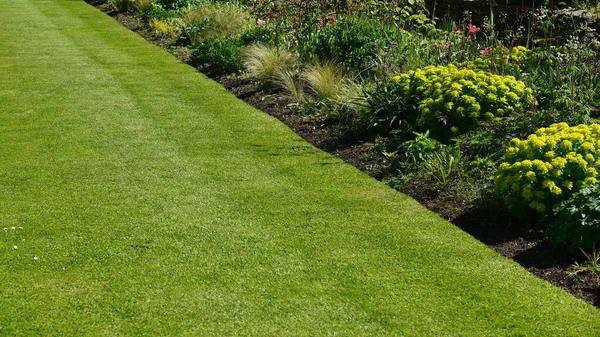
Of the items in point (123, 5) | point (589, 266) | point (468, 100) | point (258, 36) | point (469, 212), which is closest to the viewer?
point (589, 266)

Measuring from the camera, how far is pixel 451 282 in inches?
220

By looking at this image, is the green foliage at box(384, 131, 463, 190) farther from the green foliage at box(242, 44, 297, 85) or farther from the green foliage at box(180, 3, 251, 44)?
the green foliage at box(180, 3, 251, 44)

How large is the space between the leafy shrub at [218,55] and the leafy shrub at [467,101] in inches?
201

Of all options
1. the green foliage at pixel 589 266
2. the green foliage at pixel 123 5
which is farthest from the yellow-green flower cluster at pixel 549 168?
the green foliage at pixel 123 5

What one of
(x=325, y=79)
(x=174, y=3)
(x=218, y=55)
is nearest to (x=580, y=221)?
(x=325, y=79)

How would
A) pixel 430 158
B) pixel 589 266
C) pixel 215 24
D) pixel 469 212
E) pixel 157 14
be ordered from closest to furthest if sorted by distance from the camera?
pixel 589 266, pixel 469 212, pixel 430 158, pixel 215 24, pixel 157 14

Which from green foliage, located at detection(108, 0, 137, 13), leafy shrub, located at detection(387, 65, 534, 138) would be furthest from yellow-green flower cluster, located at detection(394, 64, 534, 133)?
green foliage, located at detection(108, 0, 137, 13)

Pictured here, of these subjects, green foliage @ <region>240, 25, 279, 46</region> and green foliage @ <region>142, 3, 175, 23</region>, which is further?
green foliage @ <region>142, 3, 175, 23</region>

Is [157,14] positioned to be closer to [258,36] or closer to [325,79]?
[258,36]

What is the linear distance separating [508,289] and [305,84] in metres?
6.41

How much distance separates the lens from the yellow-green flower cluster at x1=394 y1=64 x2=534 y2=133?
27.3ft

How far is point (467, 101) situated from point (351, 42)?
358 centimetres

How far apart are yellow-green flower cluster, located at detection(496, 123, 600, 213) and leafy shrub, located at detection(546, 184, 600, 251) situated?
22cm

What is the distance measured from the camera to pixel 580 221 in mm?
5758
